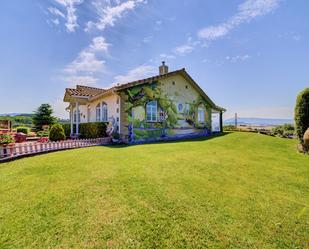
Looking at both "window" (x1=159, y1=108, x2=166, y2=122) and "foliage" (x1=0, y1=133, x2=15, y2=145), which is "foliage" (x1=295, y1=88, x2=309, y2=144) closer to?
"window" (x1=159, y1=108, x2=166, y2=122)

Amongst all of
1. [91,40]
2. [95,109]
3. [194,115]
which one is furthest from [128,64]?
[194,115]

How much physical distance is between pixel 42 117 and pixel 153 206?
28.1 m

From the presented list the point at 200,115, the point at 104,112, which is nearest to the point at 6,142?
the point at 104,112

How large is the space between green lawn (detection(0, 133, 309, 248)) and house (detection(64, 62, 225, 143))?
Result: 756cm

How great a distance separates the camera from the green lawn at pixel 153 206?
9.50ft

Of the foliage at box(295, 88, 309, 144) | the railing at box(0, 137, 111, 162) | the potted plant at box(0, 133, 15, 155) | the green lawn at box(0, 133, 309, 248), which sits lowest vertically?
the green lawn at box(0, 133, 309, 248)

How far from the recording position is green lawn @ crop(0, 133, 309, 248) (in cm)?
290

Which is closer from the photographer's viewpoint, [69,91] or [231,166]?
[231,166]

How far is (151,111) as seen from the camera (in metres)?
15.1

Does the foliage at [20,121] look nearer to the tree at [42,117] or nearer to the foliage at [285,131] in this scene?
the tree at [42,117]

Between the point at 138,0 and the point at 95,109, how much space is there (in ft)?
32.3

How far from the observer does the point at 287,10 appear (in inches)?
366

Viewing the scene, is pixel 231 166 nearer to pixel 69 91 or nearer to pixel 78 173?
pixel 78 173

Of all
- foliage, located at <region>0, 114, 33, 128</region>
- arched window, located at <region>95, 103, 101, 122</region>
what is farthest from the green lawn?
foliage, located at <region>0, 114, 33, 128</region>
